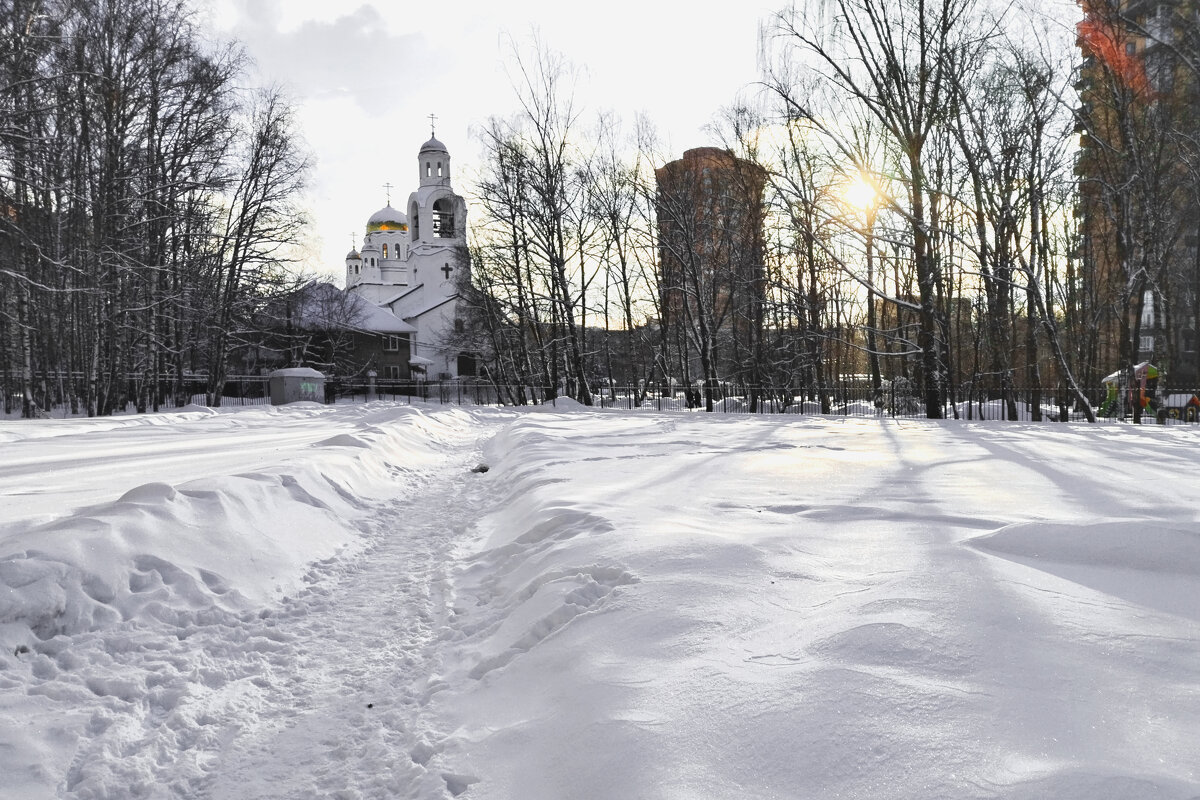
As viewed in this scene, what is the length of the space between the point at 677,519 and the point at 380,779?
318 cm

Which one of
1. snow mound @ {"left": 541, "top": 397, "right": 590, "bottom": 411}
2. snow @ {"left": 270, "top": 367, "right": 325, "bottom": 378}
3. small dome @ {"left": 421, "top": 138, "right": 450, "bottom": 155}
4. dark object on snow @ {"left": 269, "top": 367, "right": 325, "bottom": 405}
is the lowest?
snow mound @ {"left": 541, "top": 397, "right": 590, "bottom": 411}

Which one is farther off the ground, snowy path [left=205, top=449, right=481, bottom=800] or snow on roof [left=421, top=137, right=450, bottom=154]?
snow on roof [left=421, top=137, right=450, bottom=154]

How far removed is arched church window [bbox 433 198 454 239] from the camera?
61.9 metres

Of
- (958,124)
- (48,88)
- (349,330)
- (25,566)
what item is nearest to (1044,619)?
(25,566)

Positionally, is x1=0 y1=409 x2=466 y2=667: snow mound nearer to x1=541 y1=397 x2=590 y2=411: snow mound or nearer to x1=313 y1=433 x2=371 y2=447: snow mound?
x1=313 y1=433 x2=371 y2=447: snow mound

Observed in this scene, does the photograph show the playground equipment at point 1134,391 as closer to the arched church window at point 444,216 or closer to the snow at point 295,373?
the snow at point 295,373

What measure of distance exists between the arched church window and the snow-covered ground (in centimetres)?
5796

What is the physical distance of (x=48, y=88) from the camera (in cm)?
1628

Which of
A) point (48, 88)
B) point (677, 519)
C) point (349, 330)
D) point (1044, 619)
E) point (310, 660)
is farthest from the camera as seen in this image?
point (349, 330)

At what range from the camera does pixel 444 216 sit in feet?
203

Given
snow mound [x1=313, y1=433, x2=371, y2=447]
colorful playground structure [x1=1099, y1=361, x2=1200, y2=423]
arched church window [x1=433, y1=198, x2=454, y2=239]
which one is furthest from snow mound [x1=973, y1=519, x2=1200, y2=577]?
arched church window [x1=433, y1=198, x2=454, y2=239]

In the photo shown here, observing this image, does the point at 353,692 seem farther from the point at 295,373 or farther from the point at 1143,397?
the point at 295,373

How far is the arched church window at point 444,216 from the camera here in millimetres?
61906

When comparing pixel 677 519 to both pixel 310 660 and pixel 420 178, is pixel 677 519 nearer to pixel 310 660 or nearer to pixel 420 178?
pixel 310 660
